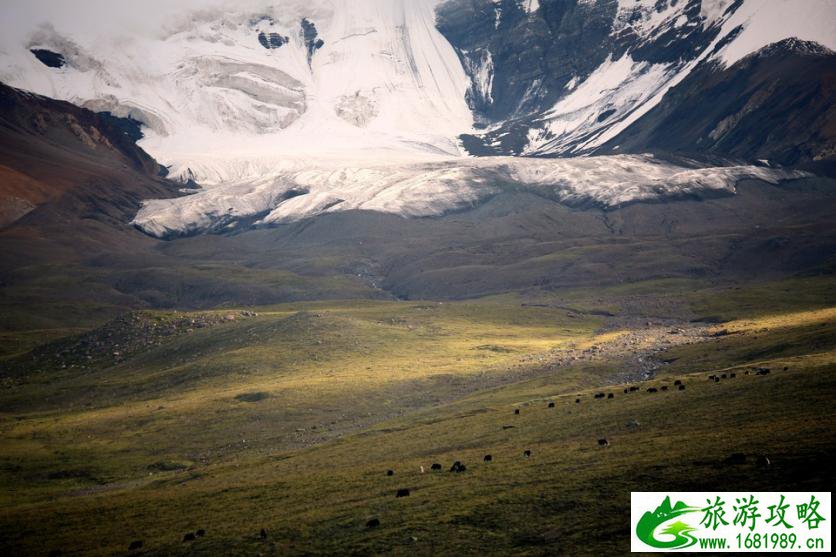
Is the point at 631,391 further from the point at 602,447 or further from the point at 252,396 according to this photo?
the point at 252,396

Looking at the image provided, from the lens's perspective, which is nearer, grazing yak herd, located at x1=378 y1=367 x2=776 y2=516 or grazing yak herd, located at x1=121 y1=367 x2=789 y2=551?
grazing yak herd, located at x1=121 y1=367 x2=789 y2=551

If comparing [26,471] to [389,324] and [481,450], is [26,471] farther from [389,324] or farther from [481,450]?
[389,324]

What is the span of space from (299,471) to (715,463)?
37.6 m

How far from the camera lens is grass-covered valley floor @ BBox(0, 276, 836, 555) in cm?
4991

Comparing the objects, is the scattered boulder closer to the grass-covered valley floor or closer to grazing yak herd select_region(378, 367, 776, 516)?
the grass-covered valley floor

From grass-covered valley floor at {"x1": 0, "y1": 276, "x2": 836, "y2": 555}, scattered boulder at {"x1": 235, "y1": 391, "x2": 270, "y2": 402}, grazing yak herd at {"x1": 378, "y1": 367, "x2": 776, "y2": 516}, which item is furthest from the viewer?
scattered boulder at {"x1": 235, "y1": 391, "x2": 270, "y2": 402}

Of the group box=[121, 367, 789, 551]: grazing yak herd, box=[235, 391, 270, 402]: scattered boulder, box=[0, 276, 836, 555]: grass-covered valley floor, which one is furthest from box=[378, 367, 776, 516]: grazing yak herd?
box=[235, 391, 270, 402]: scattered boulder

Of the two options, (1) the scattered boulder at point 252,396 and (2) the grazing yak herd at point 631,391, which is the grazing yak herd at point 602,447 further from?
(1) the scattered boulder at point 252,396

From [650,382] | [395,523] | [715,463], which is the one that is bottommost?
[395,523]

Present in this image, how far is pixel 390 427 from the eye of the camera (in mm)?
96812

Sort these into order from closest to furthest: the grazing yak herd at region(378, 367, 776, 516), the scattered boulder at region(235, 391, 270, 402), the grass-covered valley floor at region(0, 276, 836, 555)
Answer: the grass-covered valley floor at region(0, 276, 836, 555) → the grazing yak herd at region(378, 367, 776, 516) → the scattered boulder at region(235, 391, 270, 402)

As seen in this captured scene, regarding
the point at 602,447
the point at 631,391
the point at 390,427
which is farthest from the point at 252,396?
the point at 602,447

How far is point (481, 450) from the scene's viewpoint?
237 feet

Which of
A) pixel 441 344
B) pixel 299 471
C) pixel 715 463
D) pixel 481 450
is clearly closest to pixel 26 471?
pixel 299 471
